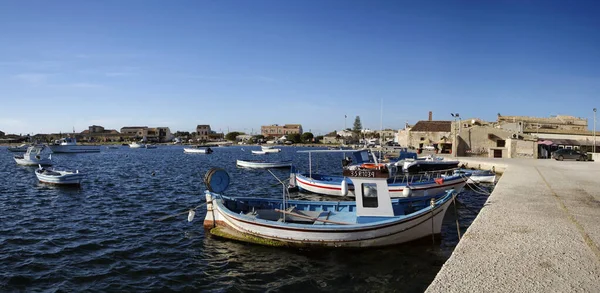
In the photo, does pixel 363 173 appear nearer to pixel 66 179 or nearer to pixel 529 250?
pixel 529 250

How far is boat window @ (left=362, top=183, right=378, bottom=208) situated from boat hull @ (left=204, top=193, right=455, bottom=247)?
2.90 ft

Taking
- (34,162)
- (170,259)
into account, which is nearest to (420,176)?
(170,259)

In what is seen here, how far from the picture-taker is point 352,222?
13680 millimetres

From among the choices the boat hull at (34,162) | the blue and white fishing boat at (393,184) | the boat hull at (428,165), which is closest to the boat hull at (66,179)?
the blue and white fishing boat at (393,184)

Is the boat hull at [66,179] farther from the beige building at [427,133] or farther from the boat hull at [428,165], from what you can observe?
the beige building at [427,133]

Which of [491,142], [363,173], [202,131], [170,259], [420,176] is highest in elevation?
[202,131]

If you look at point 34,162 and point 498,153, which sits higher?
point 498,153

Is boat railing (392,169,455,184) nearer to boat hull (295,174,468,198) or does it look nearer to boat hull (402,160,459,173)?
boat hull (295,174,468,198)

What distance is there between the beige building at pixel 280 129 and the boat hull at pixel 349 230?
180 meters

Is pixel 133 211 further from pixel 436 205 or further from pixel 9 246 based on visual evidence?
pixel 436 205

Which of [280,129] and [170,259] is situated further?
[280,129]

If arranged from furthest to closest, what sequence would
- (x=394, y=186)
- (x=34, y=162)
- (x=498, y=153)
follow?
(x=498, y=153)
(x=34, y=162)
(x=394, y=186)

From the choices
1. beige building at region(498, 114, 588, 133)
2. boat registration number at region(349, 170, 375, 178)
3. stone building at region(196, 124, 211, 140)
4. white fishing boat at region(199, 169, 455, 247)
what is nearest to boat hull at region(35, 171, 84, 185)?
white fishing boat at region(199, 169, 455, 247)

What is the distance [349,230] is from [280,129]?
18475 centimetres
